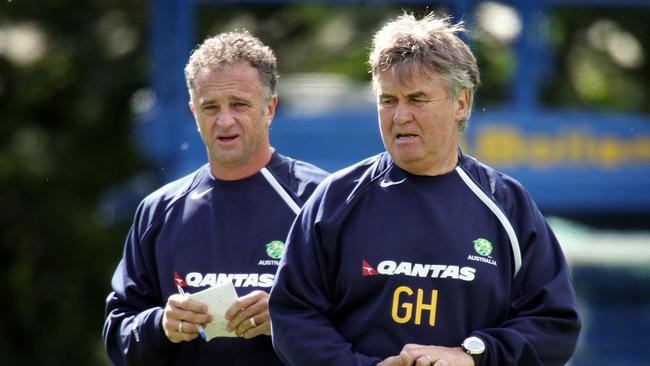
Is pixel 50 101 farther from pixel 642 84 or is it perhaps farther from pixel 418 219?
pixel 418 219

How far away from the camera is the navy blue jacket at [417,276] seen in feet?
11.6

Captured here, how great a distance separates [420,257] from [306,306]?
0.37 m

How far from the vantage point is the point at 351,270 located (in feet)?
11.7

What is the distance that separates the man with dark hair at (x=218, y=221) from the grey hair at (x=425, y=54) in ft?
2.13

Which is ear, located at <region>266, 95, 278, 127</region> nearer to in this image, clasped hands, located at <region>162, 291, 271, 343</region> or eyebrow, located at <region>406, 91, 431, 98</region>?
clasped hands, located at <region>162, 291, 271, 343</region>

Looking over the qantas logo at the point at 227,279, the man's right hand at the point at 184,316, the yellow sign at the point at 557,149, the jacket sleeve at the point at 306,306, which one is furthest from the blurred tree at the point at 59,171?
the jacket sleeve at the point at 306,306

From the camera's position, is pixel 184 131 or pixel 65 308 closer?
pixel 184 131

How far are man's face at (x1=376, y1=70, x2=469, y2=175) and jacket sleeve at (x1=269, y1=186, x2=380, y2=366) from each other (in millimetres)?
309

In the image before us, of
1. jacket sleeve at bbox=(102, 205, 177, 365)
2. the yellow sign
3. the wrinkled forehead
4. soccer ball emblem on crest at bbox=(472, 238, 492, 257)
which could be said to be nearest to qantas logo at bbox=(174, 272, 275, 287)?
jacket sleeve at bbox=(102, 205, 177, 365)

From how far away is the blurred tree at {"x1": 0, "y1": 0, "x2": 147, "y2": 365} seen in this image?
13.2m

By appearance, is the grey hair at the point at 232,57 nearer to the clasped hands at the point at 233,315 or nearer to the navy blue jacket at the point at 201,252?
the navy blue jacket at the point at 201,252

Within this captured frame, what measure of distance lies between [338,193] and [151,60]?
9.16 m

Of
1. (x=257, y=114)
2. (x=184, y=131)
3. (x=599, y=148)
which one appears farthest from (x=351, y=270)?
(x=599, y=148)

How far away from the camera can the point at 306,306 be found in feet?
11.6
